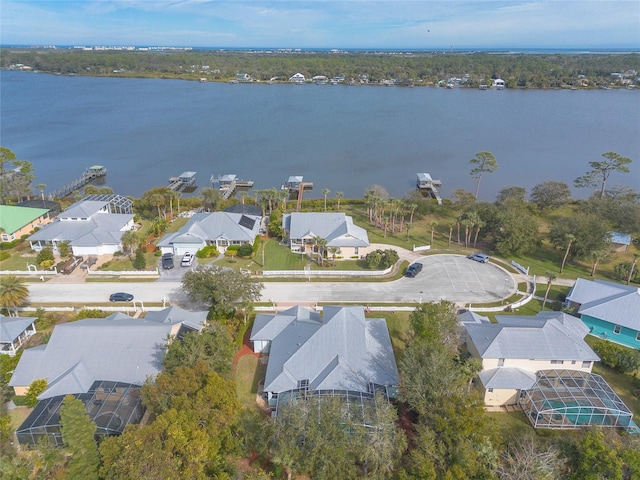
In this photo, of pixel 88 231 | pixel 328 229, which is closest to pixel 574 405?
pixel 328 229

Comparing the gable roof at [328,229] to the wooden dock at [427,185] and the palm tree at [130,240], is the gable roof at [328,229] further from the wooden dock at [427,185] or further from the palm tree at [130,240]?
the wooden dock at [427,185]

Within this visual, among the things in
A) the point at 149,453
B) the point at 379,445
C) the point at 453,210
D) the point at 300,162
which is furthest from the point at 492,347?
the point at 300,162

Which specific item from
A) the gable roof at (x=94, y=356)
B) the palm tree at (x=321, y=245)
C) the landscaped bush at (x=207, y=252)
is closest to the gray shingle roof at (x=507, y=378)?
the gable roof at (x=94, y=356)

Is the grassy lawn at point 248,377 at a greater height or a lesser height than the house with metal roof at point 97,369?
lesser

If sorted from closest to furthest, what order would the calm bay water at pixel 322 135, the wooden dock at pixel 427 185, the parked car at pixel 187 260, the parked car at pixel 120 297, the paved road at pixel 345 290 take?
the parked car at pixel 120 297
the paved road at pixel 345 290
the parked car at pixel 187 260
the wooden dock at pixel 427 185
the calm bay water at pixel 322 135

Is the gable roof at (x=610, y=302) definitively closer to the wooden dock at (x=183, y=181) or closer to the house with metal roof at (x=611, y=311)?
the house with metal roof at (x=611, y=311)

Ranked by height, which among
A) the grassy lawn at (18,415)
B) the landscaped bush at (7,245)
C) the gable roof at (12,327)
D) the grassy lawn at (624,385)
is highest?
the gable roof at (12,327)

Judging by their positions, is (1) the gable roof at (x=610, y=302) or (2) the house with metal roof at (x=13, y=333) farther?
(1) the gable roof at (x=610, y=302)

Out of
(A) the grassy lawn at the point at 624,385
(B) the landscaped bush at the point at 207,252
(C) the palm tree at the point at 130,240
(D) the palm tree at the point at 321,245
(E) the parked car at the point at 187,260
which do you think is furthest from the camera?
(B) the landscaped bush at the point at 207,252
